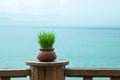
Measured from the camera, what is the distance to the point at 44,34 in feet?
9.68

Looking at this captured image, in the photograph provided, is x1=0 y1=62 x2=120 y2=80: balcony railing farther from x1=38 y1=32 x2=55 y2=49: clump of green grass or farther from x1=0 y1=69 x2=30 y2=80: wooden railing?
x1=38 y1=32 x2=55 y2=49: clump of green grass

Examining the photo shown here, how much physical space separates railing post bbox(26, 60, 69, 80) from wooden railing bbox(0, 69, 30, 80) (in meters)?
0.07

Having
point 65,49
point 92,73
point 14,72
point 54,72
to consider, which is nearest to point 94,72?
point 92,73

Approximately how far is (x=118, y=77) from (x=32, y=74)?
0.68 meters

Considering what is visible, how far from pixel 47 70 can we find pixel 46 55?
0.39 feet

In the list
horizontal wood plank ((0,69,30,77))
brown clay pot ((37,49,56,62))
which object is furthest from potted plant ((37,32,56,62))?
horizontal wood plank ((0,69,30,77))

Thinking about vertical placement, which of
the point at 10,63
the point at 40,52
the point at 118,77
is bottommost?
the point at 10,63

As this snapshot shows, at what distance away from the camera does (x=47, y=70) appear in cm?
291

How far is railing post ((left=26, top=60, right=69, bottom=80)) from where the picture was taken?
2895mm

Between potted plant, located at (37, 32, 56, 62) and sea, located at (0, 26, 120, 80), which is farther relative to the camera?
sea, located at (0, 26, 120, 80)

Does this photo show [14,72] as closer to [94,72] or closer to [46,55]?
[46,55]

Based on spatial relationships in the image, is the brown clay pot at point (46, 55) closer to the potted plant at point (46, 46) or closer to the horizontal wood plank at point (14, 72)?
the potted plant at point (46, 46)

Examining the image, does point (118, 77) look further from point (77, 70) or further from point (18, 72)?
point (18, 72)

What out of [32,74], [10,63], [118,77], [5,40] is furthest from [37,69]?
[5,40]
